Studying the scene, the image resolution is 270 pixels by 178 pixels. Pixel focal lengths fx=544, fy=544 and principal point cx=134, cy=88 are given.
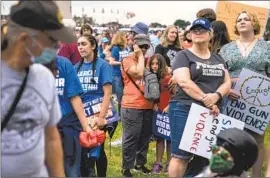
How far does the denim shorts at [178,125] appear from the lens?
4867 mm

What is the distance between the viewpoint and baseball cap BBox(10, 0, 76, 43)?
271 centimetres

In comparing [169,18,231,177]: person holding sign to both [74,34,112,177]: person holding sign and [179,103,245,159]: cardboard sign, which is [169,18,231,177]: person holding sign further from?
[74,34,112,177]: person holding sign

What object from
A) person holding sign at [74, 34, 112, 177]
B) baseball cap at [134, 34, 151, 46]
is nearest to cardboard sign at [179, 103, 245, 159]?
person holding sign at [74, 34, 112, 177]

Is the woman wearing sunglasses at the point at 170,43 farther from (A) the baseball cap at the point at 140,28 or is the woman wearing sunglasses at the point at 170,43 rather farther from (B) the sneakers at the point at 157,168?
(B) the sneakers at the point at 157,168

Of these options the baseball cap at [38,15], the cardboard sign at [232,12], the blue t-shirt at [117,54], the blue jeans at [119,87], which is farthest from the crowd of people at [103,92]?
the blue t-shirt at [117,54]

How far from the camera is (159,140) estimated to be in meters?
6.86

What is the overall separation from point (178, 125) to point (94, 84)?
1058 millimetres

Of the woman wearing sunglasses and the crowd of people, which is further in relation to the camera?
the woman wearing sunglasses

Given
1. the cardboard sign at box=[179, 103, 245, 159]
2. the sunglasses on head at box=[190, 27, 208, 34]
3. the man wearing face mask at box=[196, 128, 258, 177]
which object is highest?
the sunglasses on head at box=[190, 27, 208, 34]

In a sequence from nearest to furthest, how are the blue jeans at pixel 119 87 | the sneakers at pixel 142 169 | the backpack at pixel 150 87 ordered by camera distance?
the backpack at pixel 150 87 < the sneakers at pixel 142 169 < the blue jeans at pixel 119 87

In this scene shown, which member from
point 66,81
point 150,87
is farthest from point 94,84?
point 150,87

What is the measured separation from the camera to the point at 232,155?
3.32 m

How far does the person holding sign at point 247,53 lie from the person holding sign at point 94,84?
4.01ft

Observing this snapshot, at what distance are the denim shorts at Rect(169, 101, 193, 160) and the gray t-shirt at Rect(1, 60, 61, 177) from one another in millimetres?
2129
